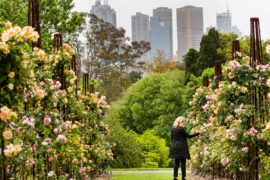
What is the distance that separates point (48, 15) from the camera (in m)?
23.8

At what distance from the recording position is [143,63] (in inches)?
1991

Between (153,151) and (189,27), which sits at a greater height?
(189,27)

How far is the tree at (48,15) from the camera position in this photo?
2266cm

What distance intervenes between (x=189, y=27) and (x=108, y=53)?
95507mm

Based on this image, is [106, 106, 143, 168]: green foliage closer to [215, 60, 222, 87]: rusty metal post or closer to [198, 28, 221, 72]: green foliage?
[215, 60, 222, 87]: rusty metal post

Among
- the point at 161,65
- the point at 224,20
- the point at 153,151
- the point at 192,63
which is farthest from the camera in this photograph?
the point at 224,20

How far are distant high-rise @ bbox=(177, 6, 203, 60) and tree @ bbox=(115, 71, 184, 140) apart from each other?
281ft

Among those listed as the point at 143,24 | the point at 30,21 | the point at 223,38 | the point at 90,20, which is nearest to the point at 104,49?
the point at 90,20

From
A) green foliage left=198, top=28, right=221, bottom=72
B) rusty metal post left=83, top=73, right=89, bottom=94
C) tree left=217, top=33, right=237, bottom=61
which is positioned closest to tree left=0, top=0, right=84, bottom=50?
rusty metal post left=83, top=73, right=89, bottom=94

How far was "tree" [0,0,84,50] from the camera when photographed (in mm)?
22656

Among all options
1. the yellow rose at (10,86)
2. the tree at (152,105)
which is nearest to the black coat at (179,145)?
the yellow rose at (10,86)

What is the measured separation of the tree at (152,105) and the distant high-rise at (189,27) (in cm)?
8556

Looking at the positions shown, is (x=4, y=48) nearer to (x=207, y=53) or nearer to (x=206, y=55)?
(x=206, y=55)

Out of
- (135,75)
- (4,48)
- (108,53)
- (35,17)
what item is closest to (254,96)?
(35,17)
